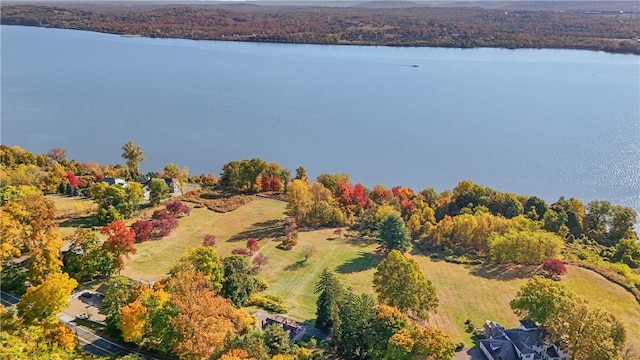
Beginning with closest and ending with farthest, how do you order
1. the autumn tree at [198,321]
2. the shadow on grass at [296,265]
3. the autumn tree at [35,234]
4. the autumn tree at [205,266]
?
the autumn tree at [198,321], the autumn tree at [205,266], the autumn tree at [35,234], the shadow on grass at [296,265]

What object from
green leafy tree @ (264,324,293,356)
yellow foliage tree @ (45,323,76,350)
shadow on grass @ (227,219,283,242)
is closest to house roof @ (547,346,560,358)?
green leafy tree @ (264,324,293,356)

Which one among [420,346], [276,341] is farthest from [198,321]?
[420,346]

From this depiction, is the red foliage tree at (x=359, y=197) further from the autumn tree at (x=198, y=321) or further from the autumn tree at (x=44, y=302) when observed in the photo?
the autumn tree at (x=44, y=302)

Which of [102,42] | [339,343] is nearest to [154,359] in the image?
[339,343]

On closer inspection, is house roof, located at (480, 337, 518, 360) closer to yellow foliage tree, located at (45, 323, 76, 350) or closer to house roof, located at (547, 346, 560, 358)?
house roof, located at (547, 346, 560, 358)

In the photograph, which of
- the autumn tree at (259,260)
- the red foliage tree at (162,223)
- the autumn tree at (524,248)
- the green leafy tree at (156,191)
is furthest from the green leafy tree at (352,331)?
the green leafy tree at (156,191)

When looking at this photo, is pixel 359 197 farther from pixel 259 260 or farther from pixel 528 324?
pixel 528 324

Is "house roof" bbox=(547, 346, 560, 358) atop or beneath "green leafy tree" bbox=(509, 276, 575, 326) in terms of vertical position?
beneath
